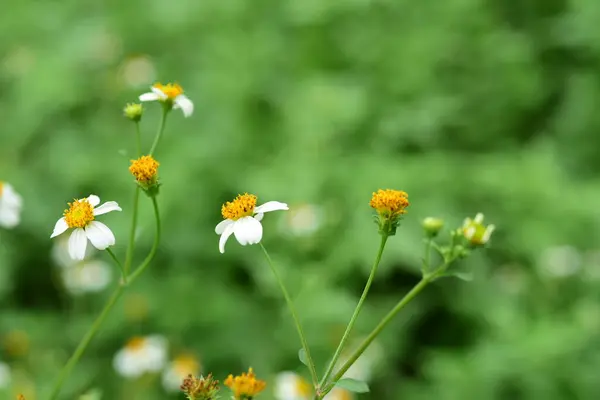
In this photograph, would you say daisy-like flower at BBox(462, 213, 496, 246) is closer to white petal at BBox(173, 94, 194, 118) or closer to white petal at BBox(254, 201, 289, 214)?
white petal at BBox(254, 201, 289, 214)

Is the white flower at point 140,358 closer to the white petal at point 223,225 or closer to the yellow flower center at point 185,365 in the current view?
the yellow flower center at point 185,365

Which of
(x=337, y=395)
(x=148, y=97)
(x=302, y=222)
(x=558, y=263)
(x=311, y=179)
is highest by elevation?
(x=311, y=179)

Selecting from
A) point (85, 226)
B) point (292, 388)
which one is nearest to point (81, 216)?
point (85, 226)

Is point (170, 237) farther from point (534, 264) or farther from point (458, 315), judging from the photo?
point (534, 264)

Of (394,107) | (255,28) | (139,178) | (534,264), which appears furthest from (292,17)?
(139,178)

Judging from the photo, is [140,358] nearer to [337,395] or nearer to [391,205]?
[337,395]

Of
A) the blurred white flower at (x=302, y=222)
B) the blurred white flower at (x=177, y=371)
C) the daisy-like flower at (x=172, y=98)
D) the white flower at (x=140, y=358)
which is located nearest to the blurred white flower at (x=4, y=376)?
the white flower at (x=140, y=358)
